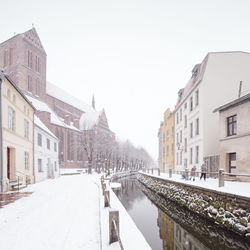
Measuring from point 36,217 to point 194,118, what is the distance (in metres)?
17.7

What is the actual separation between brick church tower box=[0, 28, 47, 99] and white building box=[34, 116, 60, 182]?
22.0m

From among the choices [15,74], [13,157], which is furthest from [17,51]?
[13,157]

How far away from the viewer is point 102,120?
61.0 meters

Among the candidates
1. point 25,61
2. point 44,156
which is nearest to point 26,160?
point 44,156

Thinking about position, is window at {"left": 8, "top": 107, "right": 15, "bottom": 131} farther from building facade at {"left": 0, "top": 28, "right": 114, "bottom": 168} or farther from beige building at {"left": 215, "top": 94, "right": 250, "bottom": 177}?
building facade at {"left": 0, "top": 28, "right": 114, "bottom": 168}

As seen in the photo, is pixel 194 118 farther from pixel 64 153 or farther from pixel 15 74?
pixel 15 74

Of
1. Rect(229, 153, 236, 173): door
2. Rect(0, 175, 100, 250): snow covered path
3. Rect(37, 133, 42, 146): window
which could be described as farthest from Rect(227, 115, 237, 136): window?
Rect(37, 133, 42, 146): window

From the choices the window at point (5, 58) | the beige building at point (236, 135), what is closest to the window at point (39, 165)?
the beige building at point (236, 135)

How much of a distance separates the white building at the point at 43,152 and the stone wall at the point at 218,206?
13840 millimetres

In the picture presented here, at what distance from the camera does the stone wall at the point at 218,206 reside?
23.1 feet

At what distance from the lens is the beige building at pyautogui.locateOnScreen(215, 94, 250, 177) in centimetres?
1234

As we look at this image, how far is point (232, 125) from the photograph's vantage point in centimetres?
1430

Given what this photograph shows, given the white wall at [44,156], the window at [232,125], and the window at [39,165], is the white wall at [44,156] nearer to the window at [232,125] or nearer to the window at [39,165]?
the window at [39,165]

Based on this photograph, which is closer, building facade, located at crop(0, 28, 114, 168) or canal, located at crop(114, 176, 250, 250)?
canal, located at crop(114, 176, 250, 250)
